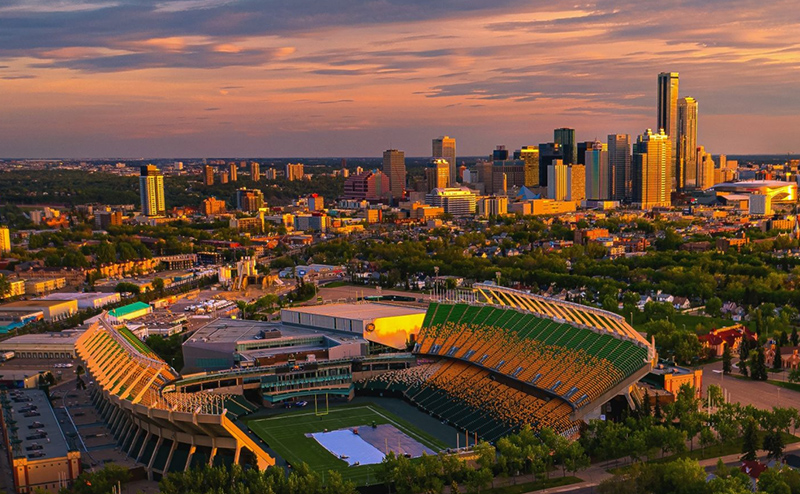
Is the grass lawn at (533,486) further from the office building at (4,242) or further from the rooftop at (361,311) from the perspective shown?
the office building at (4,242)

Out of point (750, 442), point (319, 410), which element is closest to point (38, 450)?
point (319, 410)

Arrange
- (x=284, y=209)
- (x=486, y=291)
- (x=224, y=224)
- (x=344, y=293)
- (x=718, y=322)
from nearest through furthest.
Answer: (x=486, y=291)
(x=718, y=322)
(x=344, y=293)
(x=224, y=224)
(x=284, y=209)

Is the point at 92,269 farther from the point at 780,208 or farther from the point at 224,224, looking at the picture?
the point at 780,208

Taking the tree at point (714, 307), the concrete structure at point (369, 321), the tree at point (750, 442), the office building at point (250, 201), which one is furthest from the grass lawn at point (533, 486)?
the office building at point (250, 201)

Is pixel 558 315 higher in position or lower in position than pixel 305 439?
higher

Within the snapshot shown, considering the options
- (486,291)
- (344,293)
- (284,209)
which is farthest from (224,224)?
(486,291)

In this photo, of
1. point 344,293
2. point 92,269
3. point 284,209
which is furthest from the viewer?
point 284,209

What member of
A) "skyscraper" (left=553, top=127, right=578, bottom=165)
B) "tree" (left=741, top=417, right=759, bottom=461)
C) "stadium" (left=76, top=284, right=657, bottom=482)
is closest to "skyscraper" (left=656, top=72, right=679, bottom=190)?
"skyscraper" (left=553, top=127, right=578, bottom=165)
